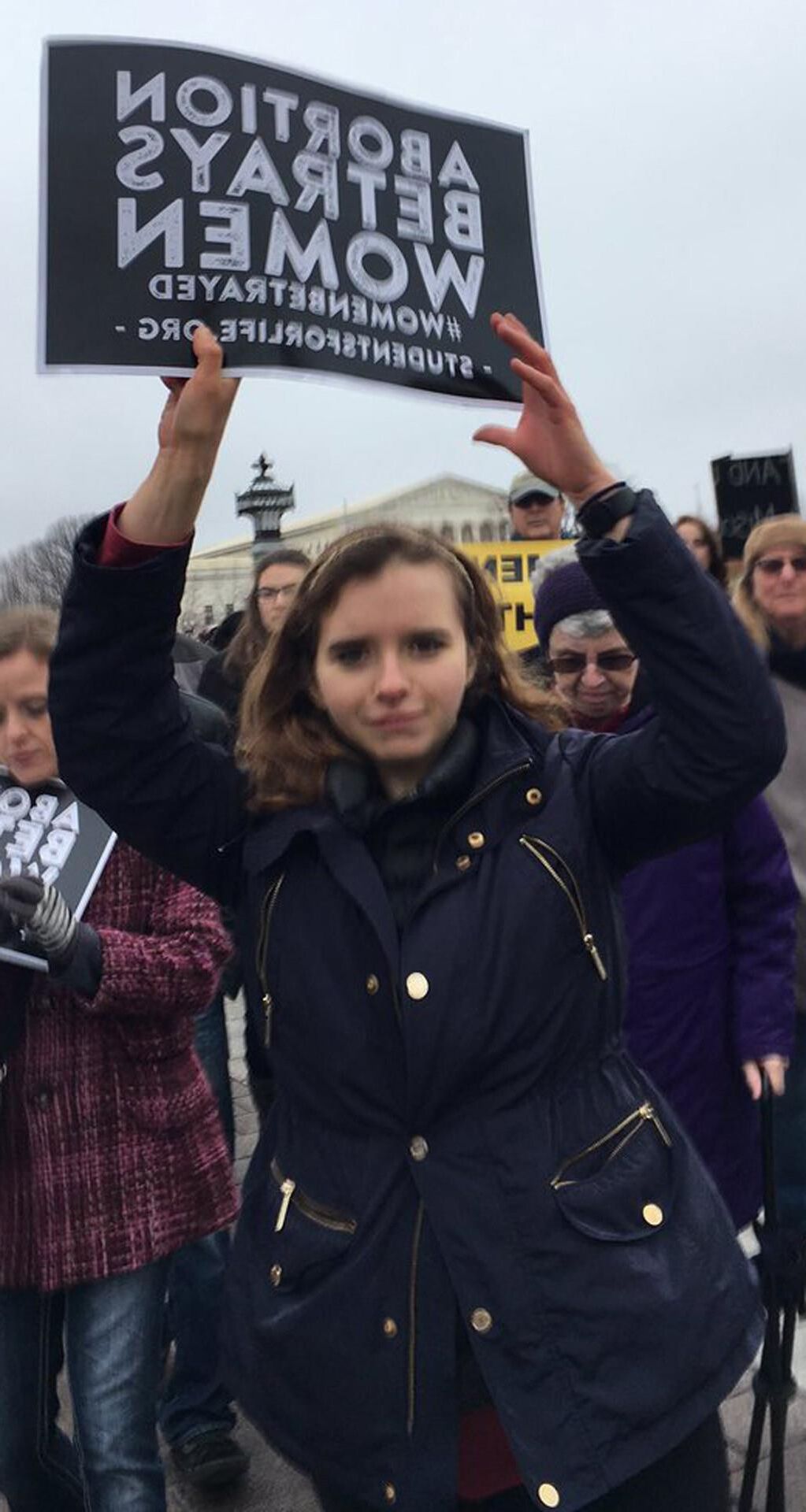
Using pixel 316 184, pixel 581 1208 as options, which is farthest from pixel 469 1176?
pixel 316 184

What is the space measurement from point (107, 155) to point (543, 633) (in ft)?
4.70

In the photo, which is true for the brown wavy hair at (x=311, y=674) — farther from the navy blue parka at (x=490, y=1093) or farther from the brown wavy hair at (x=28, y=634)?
the brown wavy hair at (x=28, y=634)

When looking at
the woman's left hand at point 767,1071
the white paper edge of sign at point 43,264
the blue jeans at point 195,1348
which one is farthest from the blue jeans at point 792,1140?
the white paper edge of sign at point 43,264

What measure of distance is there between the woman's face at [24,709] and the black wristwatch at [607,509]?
1.20 metres

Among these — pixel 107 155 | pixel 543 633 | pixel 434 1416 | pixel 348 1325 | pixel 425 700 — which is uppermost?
pixel 107 155

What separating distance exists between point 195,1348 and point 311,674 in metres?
1.95

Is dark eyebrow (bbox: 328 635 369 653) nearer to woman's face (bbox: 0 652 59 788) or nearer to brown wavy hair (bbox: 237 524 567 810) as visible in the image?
brown wavy hair (bbox: 237 524 567 810)

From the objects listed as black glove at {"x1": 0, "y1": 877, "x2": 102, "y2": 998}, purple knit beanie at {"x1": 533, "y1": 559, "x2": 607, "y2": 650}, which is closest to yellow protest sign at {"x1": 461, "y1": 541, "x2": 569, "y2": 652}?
purple knit beanie at {"x1": 533, "y1": 559, "x2": 607, "y2": 650}

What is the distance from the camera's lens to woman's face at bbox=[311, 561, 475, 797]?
1.66m

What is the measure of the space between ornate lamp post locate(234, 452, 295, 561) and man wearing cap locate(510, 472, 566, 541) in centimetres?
848

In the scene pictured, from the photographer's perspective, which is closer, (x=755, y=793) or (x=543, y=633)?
(x=755, y=793)

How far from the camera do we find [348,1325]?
1.60 meters

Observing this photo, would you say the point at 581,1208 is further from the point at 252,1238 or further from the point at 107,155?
the point at 107,155

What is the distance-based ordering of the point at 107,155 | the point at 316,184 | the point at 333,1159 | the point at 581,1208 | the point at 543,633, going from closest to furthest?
1. the point at 581,1208
2. the point at 333,1159
3. the point at 107,155
4. the point at 316,184
5. the point at 543,633
